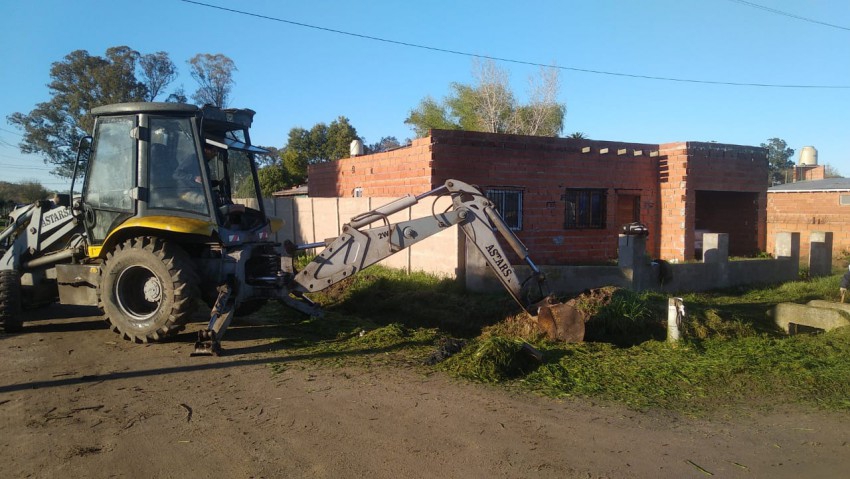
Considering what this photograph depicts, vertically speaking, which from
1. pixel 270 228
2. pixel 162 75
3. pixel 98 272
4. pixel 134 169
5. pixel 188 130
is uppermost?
pixel 162 75

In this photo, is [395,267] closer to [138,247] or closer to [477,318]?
[477,318]

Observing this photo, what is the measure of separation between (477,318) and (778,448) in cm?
580

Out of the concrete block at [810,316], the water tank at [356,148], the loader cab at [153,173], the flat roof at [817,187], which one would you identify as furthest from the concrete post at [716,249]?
the flat roof at [817,187]

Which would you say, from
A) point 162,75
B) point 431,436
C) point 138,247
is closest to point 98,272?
point 138,247

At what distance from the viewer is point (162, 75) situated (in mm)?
32750

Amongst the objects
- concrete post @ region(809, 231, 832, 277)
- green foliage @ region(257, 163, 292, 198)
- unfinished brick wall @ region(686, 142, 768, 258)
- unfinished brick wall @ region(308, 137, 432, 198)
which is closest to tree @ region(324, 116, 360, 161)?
green foliage @ region(257, 163, 292, 198)

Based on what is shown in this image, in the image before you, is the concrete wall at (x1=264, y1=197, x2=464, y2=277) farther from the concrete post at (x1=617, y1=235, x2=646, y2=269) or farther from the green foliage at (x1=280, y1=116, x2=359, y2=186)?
the green foliage at (x1=280, y1=116, x2=359, y2=186)

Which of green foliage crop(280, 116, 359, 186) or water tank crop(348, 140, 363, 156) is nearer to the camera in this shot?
water tank crop(348, 140, 363, 156)

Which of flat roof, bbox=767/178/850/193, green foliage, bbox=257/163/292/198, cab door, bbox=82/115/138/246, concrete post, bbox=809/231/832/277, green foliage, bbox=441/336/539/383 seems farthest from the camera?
green foliage, bbox=257/163/292/198

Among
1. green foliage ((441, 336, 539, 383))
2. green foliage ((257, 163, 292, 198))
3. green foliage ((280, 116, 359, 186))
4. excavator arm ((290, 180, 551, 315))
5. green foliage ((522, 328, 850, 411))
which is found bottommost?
green foliage ((522, 328, 850, 411))

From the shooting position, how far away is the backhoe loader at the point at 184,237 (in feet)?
25.0

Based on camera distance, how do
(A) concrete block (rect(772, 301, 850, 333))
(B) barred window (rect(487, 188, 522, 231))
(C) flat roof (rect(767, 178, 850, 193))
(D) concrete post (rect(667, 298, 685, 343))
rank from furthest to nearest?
(C) flat roof (rect(767, 178, 850, 193)), (B) barred window (rect(487, 188, 522, 231)), (A) concrete block (rect(772, 301, 850, 333)), (D) concrete post (rect(667, 298, 685, 343))

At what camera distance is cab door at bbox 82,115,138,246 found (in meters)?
7.85

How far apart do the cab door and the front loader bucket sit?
565 cm
